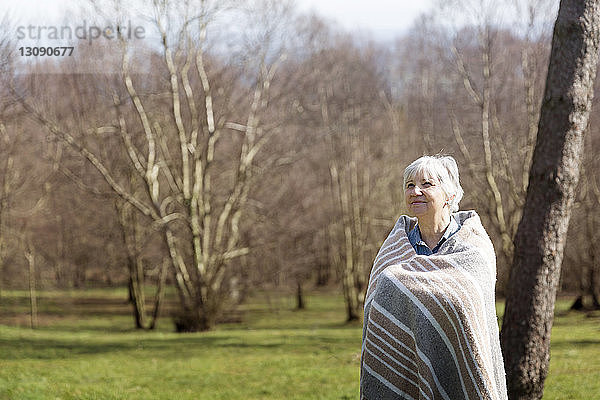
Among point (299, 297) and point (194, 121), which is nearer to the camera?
point (194, 121)

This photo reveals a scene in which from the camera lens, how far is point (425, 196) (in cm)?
363

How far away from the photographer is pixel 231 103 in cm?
1766

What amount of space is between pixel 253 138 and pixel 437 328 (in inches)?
580

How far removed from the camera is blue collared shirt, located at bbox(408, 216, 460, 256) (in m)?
3.68

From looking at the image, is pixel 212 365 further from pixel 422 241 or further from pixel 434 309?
pixel 434 309

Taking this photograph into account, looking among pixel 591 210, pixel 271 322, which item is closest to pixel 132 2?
pixel 271 322

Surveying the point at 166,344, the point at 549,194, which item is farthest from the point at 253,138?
the point at 549,194

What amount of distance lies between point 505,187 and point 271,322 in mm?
8297

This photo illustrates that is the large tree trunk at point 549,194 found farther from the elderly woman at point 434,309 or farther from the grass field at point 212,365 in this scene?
the elderly woman at point 434,309

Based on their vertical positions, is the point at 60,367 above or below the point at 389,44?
below

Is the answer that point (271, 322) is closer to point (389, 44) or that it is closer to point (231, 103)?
point (231, 103)

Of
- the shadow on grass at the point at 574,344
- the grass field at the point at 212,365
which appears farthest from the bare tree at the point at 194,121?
the shadow on grass at the point at 574,344

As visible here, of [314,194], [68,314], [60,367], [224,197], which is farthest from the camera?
[314,194]

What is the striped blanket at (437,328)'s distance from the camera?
337 centimetres
